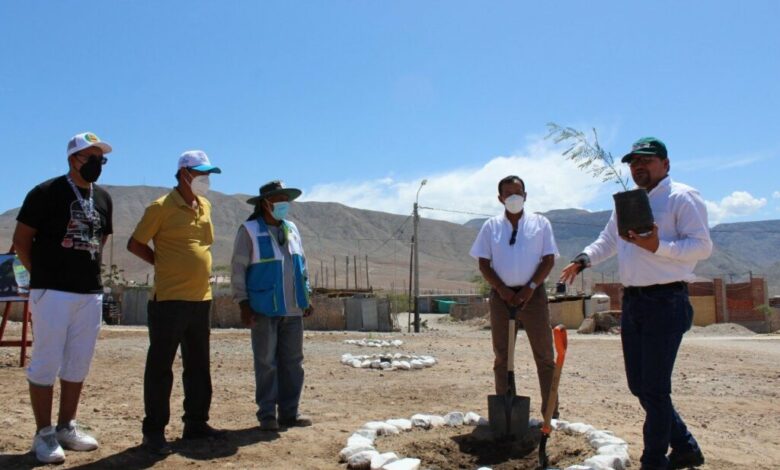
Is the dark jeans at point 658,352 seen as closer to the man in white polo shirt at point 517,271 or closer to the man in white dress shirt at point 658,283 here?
the man in white dress shirt at point 658,283

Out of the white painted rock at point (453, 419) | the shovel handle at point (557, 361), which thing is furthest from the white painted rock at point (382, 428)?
the shovel handle at point (557, 361)

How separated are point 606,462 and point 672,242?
1313 millimetres

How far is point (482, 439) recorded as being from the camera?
15.8 ft

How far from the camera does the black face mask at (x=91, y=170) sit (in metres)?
4.44

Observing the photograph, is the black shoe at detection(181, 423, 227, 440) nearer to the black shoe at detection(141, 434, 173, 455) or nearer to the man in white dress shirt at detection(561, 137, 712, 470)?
the black shoe at detection(141, 434, 173, 455)

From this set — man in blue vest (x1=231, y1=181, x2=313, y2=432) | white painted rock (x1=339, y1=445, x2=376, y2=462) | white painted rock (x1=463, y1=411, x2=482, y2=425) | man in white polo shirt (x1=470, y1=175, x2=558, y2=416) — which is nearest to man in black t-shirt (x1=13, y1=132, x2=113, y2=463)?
man in blue vest (x1=231, y1=181, x2=313, y2=432)

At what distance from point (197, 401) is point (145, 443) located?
0.45 m

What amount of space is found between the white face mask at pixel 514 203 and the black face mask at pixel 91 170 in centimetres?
289

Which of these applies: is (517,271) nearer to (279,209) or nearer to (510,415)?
(510,415)

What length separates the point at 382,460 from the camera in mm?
4094

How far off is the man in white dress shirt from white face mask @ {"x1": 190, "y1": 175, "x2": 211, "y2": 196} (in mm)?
2767

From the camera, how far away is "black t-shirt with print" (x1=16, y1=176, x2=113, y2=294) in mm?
4215

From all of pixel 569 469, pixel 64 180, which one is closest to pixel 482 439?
pixel 569 469

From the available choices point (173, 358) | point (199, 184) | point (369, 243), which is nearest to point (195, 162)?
point (199, 184)
